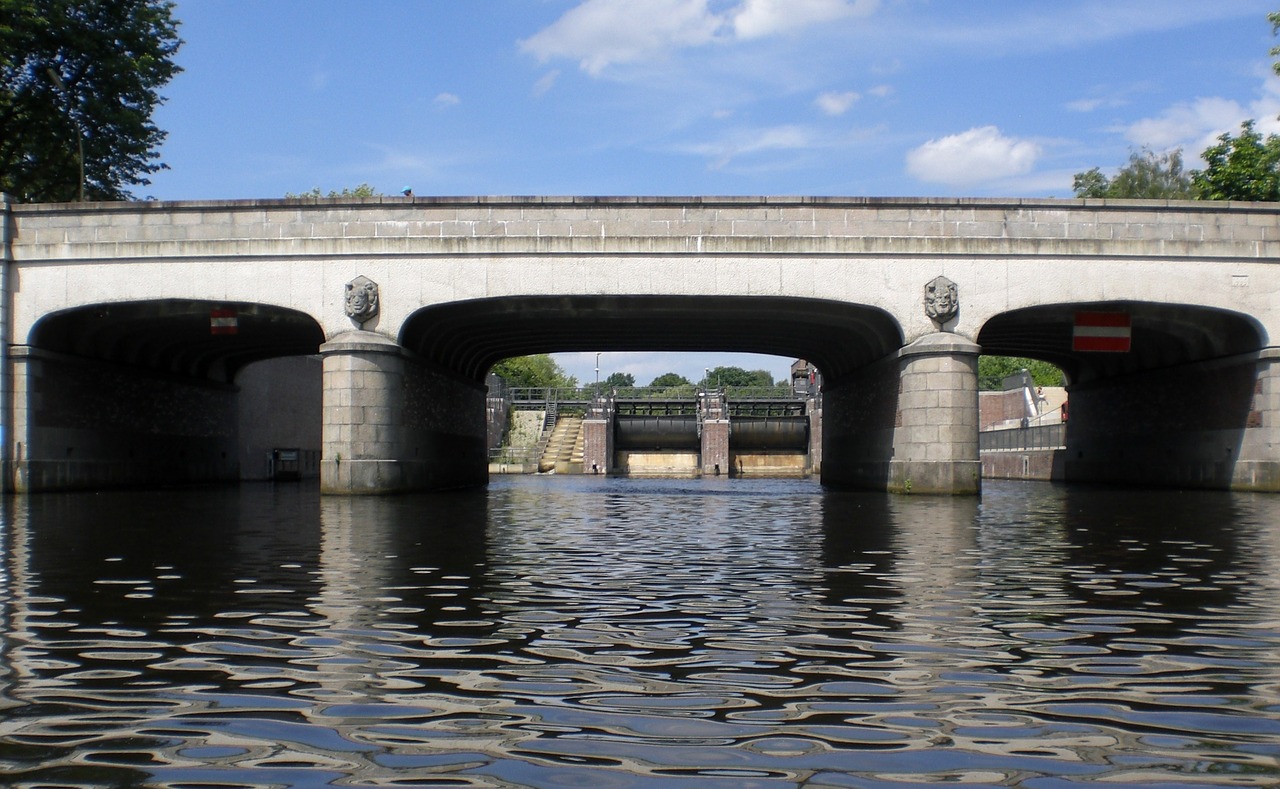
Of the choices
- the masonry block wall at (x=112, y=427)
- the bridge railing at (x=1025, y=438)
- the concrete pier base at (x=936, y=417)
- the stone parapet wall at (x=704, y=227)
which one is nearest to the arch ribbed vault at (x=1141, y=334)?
the stone parapet wall at (x=704, y=227)

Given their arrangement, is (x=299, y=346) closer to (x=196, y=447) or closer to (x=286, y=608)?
(x=196, y=447)

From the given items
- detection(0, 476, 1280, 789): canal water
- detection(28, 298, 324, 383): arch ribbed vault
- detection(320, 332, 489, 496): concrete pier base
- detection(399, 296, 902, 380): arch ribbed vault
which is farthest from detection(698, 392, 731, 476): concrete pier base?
detection(0, 476, 1280, 789): canal water

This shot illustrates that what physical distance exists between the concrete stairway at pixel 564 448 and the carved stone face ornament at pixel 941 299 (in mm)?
37551

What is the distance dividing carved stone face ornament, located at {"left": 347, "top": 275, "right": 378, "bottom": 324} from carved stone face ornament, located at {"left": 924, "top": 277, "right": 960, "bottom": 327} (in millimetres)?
12811

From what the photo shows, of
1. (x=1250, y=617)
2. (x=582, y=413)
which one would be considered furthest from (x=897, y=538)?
(x=582, y=413)

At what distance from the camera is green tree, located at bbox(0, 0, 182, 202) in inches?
1537

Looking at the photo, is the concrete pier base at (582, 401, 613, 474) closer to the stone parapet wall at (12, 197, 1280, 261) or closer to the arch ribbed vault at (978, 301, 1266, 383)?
the arch ribbed vault at (978, 301, 1266, 383)

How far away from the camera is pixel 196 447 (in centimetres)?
3844

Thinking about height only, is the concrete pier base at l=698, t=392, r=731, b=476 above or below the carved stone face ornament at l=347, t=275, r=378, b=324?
below

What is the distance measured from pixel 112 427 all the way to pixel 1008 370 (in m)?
84.7

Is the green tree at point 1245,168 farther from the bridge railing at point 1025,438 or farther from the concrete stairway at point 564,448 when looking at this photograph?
the concrete stairway at point 564,448

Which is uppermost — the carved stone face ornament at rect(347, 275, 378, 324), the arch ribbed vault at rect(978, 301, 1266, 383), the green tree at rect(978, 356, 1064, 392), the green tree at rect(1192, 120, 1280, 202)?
the green tree at rect(1192, 120, 1280, 202)

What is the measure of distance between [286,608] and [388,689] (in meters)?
2.97

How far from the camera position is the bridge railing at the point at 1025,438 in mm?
43875
